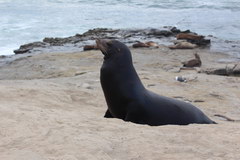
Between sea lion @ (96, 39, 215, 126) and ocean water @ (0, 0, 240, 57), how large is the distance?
9.08 metres

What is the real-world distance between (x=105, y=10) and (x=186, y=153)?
2634cm

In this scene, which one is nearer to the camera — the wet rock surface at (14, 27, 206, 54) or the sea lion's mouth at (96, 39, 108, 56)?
the sea lion's mouth at (96, 39, 108, 56)

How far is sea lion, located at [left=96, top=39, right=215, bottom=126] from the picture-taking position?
4492 mm

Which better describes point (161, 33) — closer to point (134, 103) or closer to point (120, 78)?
point (120, 78)


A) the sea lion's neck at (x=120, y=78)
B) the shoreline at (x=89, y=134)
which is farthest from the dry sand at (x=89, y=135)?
the sea lion's neck at (x=120, y=78)

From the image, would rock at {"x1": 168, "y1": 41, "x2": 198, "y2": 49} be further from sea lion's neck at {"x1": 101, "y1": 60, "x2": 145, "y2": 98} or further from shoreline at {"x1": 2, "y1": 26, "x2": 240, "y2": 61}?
sea lion's neck at {"x1": 101, "y1": 60, "x2": 145, "y2": 98}

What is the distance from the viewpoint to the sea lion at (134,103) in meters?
4.49

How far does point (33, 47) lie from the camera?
1425 centimetres

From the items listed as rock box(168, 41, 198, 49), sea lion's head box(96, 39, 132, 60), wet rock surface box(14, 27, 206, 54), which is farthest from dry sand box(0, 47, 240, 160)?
wet rock surface box(14, 27, 206, 54)

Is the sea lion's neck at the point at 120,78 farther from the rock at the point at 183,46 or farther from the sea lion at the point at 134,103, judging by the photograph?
the rock at the point at 183,46

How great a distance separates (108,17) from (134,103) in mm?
21377

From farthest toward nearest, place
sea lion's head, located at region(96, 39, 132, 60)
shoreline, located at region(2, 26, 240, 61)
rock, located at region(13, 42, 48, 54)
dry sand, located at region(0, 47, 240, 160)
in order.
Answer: rock, located at region(13, 42, 48, 54) < shoreline, located at region(2, 26, 240, 61) < sea lion's head, located at region(96, 39, 132, 60) < dry sand, located at region(0, 47, 240, 160)

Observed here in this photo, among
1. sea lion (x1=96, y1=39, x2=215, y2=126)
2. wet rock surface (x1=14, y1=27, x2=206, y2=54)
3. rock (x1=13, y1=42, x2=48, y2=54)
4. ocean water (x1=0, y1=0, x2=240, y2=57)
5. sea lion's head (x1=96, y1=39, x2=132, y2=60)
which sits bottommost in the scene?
ocean water (x1=0, y1=0, x2=240, y2=57)

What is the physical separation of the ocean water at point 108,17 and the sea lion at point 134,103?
29.8 feet
